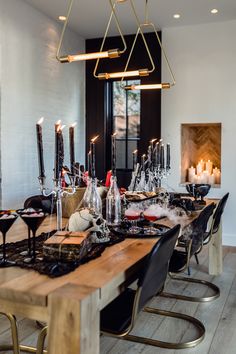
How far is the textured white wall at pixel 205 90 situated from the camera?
5.27 m

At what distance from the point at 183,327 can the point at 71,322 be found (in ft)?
5.59

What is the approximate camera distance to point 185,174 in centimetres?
582

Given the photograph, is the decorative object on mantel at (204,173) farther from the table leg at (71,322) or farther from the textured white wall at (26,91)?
the table leg at (71,322)

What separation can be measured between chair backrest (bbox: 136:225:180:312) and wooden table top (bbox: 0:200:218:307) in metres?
0.06

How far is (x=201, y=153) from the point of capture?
6.03 m

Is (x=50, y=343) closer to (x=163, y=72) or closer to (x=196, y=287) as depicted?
(x=196, y=287)

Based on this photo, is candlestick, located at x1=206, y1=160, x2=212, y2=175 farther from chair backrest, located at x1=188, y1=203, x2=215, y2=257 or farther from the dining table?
the dining table

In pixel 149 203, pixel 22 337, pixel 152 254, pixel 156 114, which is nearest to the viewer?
pixel 152 254

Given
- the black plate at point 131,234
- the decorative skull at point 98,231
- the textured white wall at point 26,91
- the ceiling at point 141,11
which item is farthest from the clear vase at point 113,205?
the ceiling at point 141,11

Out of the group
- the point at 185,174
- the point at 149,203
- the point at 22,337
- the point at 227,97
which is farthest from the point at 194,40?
the point at 22,337

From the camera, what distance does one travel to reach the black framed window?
19.7ft

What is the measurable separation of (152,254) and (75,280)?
1.21 feet

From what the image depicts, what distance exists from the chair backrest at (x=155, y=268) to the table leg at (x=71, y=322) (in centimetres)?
42

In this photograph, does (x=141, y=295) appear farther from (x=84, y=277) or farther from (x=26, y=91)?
(x=26, y=91)
